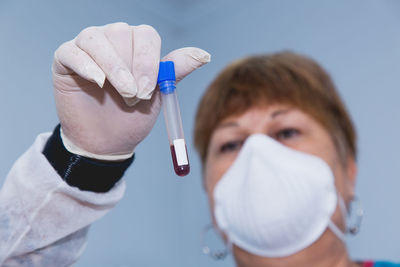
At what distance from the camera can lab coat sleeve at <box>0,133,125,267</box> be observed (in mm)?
825

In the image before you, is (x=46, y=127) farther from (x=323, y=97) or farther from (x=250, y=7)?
(x=250, y=7)

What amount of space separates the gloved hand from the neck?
0.37 m

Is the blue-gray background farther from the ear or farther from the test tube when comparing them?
the test tube

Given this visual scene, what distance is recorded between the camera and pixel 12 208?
836 mm

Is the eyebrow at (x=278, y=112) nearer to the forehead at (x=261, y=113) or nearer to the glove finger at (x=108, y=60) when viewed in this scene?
the forehead at (x=261, y=113)

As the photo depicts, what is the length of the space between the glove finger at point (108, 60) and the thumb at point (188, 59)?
111 mm

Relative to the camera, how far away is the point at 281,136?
2.81ft

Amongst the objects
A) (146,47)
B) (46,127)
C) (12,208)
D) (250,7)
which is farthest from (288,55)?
(250,7)

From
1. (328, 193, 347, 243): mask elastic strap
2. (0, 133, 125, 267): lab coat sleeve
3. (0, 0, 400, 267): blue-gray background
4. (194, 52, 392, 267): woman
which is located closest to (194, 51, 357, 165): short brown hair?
(194, 52, 392, 267): woman

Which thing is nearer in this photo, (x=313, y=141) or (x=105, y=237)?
(x=313, y=141)

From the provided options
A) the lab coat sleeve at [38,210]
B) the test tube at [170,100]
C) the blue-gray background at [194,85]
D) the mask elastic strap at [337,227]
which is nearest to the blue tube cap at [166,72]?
the test tube at [170,100]

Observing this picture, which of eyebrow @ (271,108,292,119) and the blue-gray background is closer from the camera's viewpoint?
eyebrow @ (271,108,292,119)

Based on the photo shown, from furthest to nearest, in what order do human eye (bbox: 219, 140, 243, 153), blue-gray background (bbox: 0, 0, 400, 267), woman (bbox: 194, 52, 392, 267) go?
1. blue-gray background (bbox: 0, 0, 400, 267)
2. human eye (bbox: 219, 140, 243, 153)
3. woman (bbox: 194, 52, 392, 267)

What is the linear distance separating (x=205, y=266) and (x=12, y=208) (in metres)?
1.05
